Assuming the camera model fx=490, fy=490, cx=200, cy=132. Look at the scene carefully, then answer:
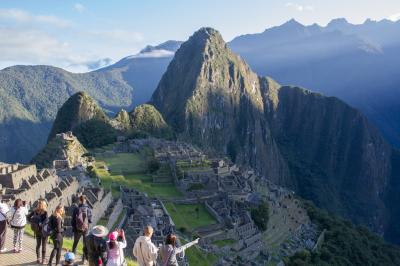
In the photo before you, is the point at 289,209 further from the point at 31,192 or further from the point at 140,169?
the point at 31,192

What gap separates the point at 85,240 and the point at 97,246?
1.47 ft

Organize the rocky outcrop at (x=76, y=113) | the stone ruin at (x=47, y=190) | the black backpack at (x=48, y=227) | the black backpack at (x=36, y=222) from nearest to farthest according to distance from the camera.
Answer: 1. the black backpack at (x=48, y=227)
2. the black backpack at (x=36, y=222)
3. the stone ruin at (x=47, y=190)
4. the rocky outcrop at (x=76, y=113)

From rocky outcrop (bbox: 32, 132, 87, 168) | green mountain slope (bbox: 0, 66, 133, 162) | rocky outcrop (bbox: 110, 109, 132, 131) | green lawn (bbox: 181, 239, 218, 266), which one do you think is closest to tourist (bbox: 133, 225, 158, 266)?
green lawn (bbox: 181, 239, 218, 266)

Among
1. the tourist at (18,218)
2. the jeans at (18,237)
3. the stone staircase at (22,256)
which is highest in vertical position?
the tourist at (18,218)

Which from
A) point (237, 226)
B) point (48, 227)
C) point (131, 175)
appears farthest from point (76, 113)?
point (48, 227)

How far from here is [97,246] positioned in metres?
11.5

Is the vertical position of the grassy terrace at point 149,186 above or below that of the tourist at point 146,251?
below

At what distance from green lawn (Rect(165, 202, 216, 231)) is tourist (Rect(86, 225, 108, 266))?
26.2m

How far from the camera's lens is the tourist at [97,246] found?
37.7ft

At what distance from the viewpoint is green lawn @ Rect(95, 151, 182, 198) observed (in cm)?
4716

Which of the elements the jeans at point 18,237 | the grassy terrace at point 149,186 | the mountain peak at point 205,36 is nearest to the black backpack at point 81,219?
the jeans at point 18,237

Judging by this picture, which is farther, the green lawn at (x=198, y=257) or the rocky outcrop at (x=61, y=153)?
the rocky outcrop at (x=61, y=153)

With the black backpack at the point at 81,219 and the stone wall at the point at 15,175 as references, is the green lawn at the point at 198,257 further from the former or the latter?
the black backpack at the point at 81,219

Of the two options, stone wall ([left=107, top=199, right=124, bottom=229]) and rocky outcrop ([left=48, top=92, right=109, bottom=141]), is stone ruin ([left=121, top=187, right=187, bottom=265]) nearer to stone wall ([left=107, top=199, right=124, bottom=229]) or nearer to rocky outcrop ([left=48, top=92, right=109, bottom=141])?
stone wall ([left=107, top=199, right=124, bottom=229])
